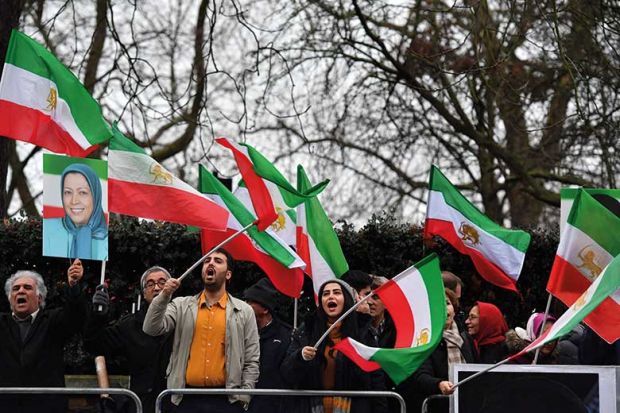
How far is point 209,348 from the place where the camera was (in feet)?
34.7

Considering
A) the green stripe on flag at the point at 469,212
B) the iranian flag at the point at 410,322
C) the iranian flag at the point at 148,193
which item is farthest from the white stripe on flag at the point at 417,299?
the green stripe on flag at the point at 469,212

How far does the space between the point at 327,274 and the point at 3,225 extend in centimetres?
355

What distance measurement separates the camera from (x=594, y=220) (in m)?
10.8

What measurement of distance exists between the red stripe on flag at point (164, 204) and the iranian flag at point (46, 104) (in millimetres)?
440

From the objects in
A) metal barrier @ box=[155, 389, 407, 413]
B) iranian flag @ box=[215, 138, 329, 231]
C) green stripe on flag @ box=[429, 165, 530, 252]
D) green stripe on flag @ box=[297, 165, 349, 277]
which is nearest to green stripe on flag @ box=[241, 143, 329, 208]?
iranian flag @ box=[215, 138, 329, 231]

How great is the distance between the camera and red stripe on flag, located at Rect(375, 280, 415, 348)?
1033cm

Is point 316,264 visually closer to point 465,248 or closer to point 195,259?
point 465,248

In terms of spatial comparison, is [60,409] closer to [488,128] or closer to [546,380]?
[546,380]

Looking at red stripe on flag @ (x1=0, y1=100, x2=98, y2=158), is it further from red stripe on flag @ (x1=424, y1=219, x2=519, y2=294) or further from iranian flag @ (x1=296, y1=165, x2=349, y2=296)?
red stripe on flag @ (x1=424, y1=219, x2=519, y2=294)

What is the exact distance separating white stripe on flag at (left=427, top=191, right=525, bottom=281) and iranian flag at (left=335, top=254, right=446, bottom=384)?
2.46 meters

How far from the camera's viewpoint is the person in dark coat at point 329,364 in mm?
10109

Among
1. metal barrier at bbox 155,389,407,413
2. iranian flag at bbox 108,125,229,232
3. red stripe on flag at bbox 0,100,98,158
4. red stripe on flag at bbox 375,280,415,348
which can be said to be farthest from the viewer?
iranian flag at bbox 108,125,229,232

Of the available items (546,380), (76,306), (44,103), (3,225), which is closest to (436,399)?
(546,380)

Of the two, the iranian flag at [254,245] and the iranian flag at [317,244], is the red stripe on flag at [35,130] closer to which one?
the iranian flag at [254,245]
